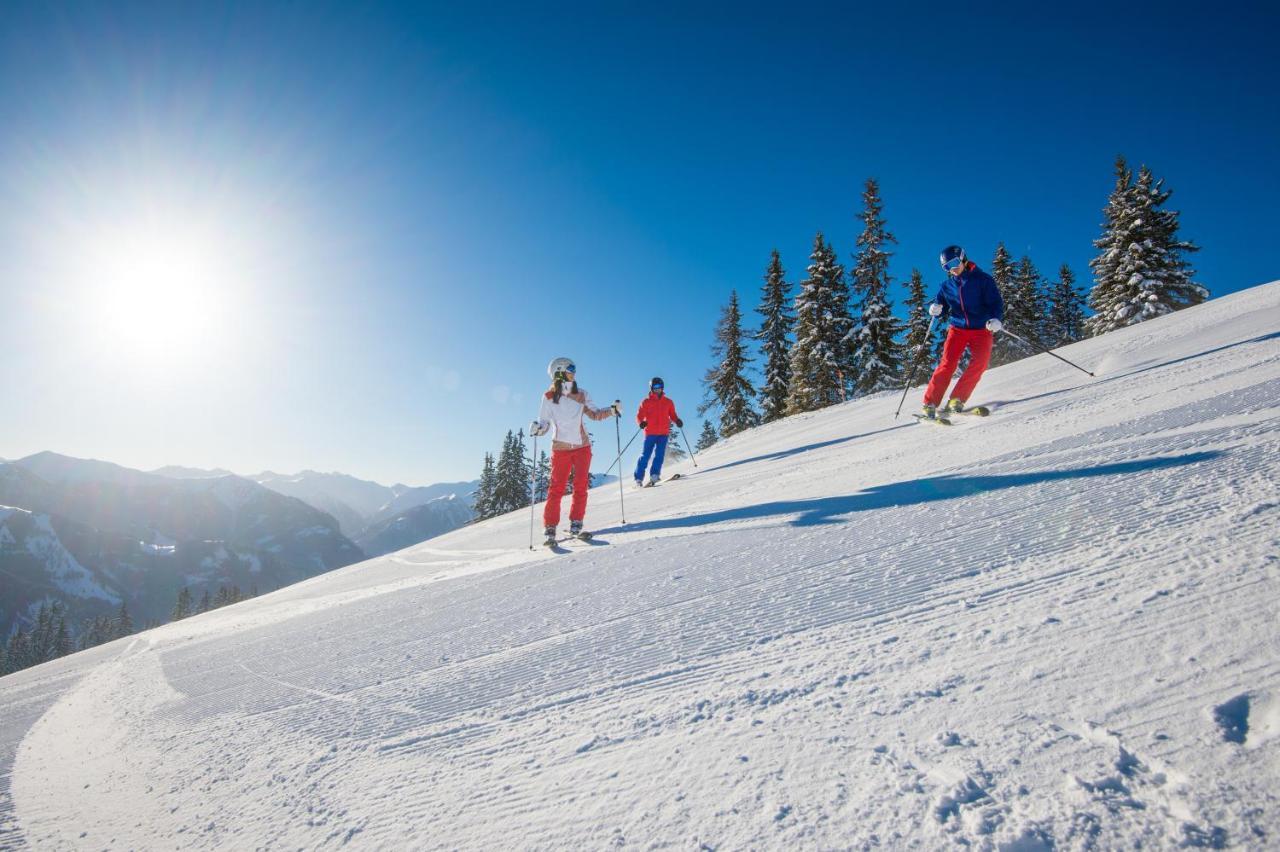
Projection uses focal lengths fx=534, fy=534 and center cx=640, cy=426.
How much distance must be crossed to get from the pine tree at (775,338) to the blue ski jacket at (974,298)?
24825 millimetres

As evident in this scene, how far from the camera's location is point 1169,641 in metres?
1.39

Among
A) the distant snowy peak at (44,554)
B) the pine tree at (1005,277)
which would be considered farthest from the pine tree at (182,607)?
the distant snowy peak at (44,554)

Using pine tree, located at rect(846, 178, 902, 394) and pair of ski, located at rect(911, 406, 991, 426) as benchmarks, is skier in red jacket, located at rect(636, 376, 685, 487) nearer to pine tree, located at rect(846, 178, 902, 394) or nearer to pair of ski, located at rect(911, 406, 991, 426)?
pair of ski, located at rect(911, 406, 991, 426)

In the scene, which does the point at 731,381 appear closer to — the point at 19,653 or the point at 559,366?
the point at 559,366

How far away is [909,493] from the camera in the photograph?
11.9 feet

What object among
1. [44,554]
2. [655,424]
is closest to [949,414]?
[655,424]

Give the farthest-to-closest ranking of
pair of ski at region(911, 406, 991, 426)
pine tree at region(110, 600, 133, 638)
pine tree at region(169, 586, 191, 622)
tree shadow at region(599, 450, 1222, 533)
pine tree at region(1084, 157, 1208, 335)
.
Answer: pine tree at region(169, 586, 191, 622) → pine tree at region(110, 600, 133, 638) → pine tree at region(1084, 157, 1208, 335) → pair of ski at region(911, 406, 991, 426) → tree shadow at region(599, 450, 1222, 533)

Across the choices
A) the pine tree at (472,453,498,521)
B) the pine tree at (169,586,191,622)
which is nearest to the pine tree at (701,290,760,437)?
the pine tree at (472,453,498,521)

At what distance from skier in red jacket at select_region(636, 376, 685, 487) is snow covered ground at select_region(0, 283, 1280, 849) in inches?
232

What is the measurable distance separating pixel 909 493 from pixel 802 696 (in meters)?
2.46

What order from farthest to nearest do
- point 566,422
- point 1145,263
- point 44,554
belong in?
point 44,554, point 1145,263, point 566,422

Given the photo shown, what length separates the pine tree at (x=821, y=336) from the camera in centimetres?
2652

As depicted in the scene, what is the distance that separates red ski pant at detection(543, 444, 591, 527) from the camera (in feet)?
17.9

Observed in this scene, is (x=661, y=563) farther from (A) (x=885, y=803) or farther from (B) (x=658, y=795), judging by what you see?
(A) (x=885, y=803)
